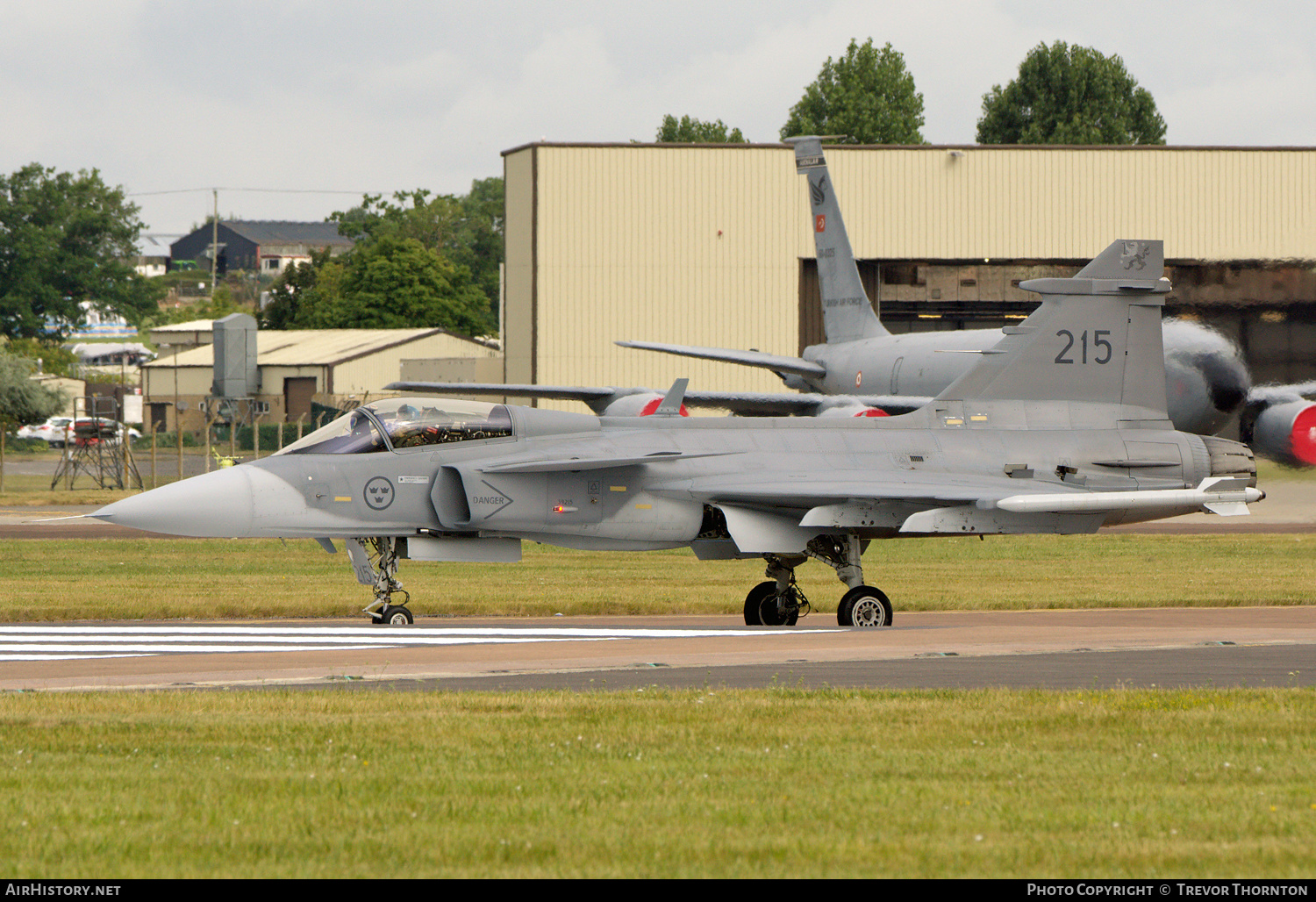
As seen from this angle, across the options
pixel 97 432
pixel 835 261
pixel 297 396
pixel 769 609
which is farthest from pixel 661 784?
pixel 297 396

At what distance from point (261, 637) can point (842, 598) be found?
6.05 m

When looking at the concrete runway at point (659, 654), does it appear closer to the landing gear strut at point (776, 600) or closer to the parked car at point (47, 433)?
the landing gear strut at point (776, 600)

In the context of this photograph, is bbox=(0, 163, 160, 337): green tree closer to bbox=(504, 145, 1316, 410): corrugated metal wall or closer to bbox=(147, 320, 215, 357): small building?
bbox=(147, 320, 215, 357): small building

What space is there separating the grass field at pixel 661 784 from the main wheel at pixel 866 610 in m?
6.41

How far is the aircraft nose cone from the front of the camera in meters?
16.3

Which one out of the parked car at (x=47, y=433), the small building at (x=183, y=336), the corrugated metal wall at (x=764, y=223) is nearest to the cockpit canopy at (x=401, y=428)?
the corrugated metal wall at (x=764, y=223)

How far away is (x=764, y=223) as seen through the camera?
47594mm

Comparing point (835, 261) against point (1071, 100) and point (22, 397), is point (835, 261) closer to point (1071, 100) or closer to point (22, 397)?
point (22, 397)

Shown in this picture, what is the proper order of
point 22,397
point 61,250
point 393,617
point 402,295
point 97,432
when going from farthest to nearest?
point 61,250
point 402,295
point 22,397
point 97,432
point 393,617

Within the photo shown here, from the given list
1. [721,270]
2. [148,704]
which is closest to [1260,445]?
[721,270]

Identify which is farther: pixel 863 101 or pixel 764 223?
pixel 863 101

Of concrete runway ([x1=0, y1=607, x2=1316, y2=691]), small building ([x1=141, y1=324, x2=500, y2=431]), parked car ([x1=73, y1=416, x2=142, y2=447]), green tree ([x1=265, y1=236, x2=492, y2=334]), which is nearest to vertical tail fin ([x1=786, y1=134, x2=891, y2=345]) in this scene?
concrete runway ([x1=0, y1=607, x2=1316, y2=691])

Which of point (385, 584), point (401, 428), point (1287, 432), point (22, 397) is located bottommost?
point (385, 584)

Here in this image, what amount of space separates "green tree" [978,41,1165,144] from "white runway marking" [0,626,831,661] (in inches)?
3174
